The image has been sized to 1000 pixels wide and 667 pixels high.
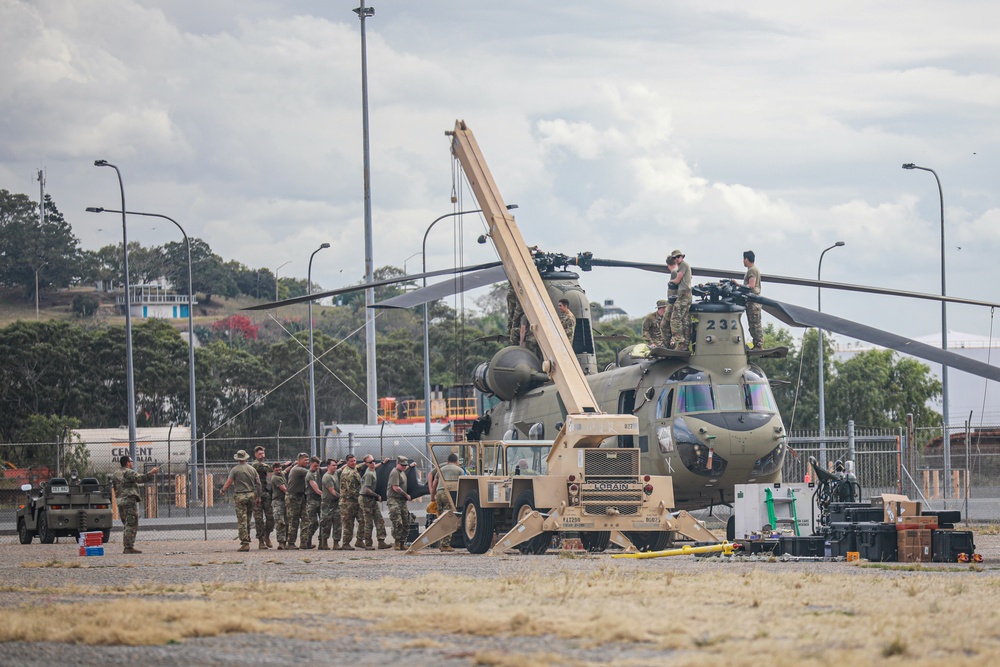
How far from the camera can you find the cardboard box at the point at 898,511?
63.5ft

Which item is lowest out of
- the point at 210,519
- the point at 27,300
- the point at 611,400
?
the point at 210,519

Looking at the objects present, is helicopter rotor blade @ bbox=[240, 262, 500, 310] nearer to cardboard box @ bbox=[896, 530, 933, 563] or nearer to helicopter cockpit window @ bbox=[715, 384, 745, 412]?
helicopter cockpit window @ bbox=[715, 384, 745, 412]

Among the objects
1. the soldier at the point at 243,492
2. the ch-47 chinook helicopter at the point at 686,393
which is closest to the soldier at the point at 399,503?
the ch-47 chinook helicopter at the point at 686,393

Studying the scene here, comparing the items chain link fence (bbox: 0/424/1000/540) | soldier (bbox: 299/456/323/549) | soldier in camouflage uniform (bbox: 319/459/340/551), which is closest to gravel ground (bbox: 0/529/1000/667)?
soldier (bbox: 299/456/323/549)

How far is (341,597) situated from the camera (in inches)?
518

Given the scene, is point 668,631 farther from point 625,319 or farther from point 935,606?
point 625,319

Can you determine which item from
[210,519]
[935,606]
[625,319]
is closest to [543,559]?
[935,606]

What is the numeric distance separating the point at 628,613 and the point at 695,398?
12.4 meters

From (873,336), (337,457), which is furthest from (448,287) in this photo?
(337,457)

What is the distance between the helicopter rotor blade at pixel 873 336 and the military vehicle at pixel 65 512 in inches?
552

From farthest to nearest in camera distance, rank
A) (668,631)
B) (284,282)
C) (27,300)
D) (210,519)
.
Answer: (284,282), (27,300), (210,519), (668,631)

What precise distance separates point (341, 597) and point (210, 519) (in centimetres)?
2476

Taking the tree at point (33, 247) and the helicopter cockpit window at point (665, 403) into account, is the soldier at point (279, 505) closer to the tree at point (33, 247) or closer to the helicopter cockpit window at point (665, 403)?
the helicopter cockpit window at point (665, 403)

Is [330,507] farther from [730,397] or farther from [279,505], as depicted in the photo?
[730,397]
